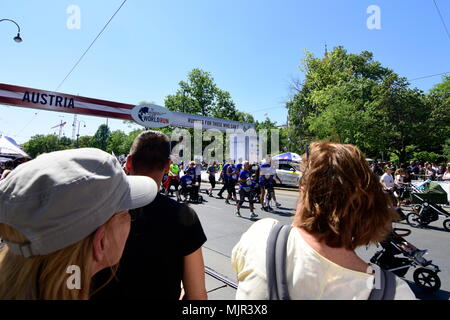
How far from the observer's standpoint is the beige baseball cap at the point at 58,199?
74cm

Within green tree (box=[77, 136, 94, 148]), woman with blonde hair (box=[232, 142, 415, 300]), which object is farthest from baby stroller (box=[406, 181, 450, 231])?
green tree (box=[77, 136, 94, 148])

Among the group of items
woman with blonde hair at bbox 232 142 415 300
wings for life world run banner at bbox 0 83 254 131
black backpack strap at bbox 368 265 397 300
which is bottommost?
black backpack strap at bbox 368 265 397 300

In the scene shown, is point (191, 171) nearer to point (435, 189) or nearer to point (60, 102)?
point (60, 102)

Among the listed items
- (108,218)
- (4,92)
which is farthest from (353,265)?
(4,92)

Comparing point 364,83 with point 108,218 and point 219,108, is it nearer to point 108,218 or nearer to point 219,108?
point 219,108

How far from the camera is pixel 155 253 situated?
1.39 meters

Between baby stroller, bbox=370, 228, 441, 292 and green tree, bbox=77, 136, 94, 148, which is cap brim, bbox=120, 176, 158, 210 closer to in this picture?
baby stroller, bbox=370, 228, 441, 292

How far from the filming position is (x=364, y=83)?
2353 centimetres

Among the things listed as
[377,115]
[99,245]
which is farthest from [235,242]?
[377,115]

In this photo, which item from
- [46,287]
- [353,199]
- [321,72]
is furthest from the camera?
[321,72]

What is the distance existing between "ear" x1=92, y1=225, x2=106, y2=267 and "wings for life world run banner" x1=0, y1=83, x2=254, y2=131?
13626 mm

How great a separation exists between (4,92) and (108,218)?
13.9 m

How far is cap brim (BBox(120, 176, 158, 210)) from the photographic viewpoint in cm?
101

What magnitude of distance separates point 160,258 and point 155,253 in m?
0.04
